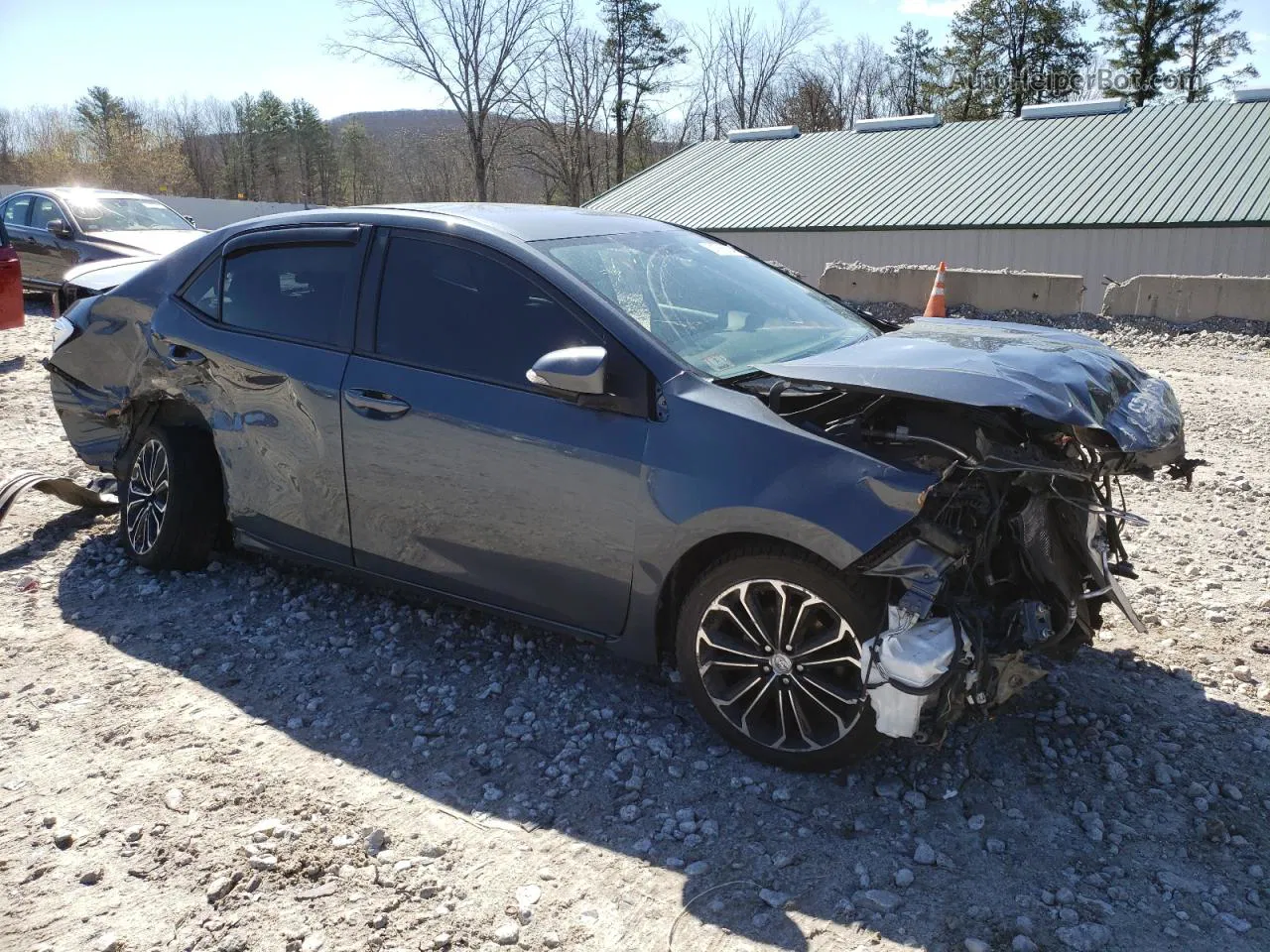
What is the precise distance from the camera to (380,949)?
8.32 ft

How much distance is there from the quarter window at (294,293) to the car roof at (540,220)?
368 millimetres

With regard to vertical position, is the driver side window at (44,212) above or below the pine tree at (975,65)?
below

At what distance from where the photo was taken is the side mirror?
324cm

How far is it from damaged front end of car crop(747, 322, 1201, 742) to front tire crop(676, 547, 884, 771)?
147 mm

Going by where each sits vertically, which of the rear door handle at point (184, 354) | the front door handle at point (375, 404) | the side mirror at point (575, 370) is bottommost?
the front door handle at point (375, 404)

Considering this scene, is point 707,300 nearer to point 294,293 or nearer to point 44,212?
point 294,293

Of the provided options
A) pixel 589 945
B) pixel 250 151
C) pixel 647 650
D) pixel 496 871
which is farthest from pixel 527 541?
pixel 250 151

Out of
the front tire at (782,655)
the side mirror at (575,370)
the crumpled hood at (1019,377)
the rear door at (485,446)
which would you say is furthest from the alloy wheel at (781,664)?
the side mirror at (575,370)

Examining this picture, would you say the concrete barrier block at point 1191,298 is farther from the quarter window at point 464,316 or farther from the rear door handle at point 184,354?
the rear door handle at point 184,354

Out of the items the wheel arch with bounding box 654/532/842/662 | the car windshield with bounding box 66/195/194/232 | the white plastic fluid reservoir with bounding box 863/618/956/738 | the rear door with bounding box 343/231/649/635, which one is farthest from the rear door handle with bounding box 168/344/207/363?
the car windshield with bounding box 66/195/194/232

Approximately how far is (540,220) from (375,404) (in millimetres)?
1011

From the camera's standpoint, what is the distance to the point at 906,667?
9.06ft

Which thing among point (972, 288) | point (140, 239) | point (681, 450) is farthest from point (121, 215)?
point (681, 450)

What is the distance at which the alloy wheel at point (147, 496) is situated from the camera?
475 cm
